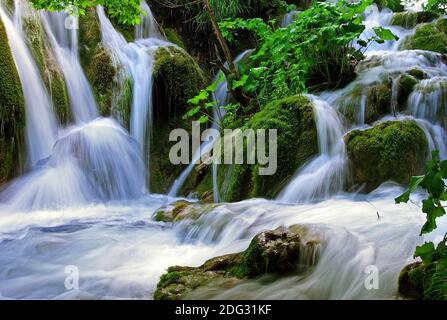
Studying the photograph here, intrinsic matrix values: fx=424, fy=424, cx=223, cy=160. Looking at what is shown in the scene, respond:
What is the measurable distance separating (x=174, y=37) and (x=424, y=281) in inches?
327

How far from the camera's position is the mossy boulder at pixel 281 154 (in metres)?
4.77

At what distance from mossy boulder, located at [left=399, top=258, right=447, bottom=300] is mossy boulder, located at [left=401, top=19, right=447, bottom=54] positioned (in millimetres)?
6124

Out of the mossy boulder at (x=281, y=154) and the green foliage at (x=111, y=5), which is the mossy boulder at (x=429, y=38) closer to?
the mossy boulder at (x=281, y=154)

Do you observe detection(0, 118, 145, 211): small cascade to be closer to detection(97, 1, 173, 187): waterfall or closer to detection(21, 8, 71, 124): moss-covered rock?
detection(97, 1, 173, 187): waterfall

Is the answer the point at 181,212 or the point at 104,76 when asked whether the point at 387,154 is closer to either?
the point at 181,212

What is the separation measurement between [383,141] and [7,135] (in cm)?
471

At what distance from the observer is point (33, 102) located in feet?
19.9

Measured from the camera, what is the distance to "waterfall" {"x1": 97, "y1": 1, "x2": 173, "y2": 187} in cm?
697

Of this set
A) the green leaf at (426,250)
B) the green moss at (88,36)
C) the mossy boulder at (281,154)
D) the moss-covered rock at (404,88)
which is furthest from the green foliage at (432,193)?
the green moss at (88,36)

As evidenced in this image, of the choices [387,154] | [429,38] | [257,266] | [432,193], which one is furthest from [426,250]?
[429,38]

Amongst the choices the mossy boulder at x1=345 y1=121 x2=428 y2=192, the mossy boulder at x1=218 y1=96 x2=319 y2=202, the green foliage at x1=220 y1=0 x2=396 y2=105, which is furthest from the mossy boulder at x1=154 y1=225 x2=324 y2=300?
the green foliage at x1=220 y1=0 x2=396 y2=105
